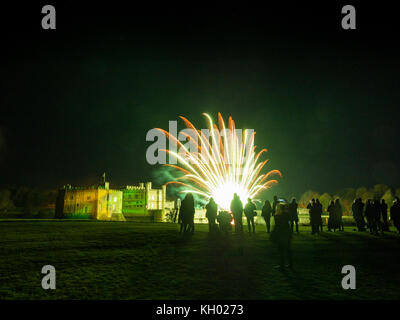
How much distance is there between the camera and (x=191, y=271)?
25.9ft

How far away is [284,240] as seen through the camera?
8406mm

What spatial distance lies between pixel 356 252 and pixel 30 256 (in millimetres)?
12720

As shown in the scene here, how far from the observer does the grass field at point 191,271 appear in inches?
245

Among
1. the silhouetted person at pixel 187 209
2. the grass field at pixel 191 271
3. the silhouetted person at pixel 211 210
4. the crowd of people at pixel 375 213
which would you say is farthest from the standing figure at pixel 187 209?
the crowd of people at pixel 375 213

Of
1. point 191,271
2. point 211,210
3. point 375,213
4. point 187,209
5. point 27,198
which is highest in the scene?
point 187,209

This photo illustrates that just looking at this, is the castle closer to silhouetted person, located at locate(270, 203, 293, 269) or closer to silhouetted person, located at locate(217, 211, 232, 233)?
silhouetted person, located at locate(217, 211, 232, 233)

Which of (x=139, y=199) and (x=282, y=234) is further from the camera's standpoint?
(x=139, y=199)

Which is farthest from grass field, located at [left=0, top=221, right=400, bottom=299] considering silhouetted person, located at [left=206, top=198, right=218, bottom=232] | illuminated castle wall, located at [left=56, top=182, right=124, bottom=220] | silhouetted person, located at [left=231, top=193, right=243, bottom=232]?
illuminated castle wall, located at [left=56, top=182, right=124, bottom=220]

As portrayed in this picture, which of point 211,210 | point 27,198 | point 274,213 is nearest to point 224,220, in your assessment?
point 211,210

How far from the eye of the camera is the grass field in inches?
245

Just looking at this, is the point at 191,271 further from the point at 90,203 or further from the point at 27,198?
the point at 27,198

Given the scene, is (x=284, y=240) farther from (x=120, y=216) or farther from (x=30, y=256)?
(x=120, y=216)

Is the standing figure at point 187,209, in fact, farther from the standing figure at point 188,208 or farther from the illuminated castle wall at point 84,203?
the illuminated castle wall at point 84,203
